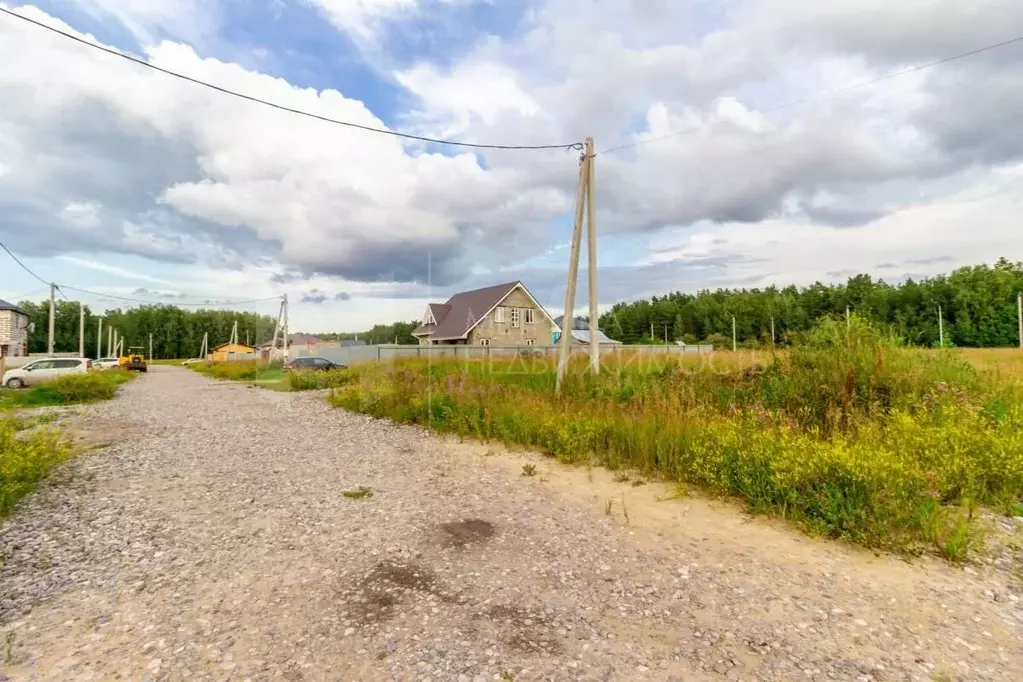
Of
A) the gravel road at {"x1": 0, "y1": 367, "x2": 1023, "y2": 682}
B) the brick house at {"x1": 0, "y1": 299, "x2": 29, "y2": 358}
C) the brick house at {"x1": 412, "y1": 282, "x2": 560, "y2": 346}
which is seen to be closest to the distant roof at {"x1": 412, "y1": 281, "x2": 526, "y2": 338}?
the brick house at {"x1": 412, "y1": 282, "x2": 560, "y2": 346}

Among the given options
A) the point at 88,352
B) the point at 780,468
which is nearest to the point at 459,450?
the point at 780,468

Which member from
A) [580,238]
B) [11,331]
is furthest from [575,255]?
[11,331]

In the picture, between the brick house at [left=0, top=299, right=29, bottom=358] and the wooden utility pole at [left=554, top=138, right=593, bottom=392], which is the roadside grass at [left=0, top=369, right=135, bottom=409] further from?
the brick house at [left=0, top=299, right=29, bottom=358]

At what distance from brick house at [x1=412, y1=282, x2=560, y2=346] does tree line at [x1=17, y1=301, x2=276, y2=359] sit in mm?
47550

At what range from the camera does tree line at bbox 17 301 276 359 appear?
244 ft

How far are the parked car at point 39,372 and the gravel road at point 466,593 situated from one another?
18.5m

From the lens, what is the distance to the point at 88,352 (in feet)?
245

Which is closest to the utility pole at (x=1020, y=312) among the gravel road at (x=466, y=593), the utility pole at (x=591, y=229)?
the utility pole at (x=591, y=229)

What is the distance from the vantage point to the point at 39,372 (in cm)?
1923

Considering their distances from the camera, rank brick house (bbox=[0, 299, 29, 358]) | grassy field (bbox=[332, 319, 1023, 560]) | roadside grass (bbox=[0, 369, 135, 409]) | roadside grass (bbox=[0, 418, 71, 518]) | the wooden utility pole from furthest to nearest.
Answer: brick house (bbox=[0, 299, 29, 358]) → roadside grass (bbox=[0, 369, 135, 409]) → the wooden utility pole → roadside grass (bbox=[0, 418, 71, 518]) → grassy field (bbox=[332, 319, 1023, 560])

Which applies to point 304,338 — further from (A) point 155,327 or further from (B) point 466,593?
(B) point 466,593

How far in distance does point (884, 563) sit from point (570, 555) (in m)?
2.15

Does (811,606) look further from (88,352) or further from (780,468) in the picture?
(88,352)

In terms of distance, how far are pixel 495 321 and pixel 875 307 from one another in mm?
46353
